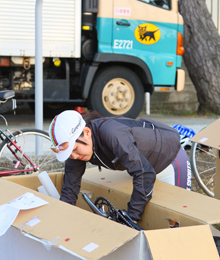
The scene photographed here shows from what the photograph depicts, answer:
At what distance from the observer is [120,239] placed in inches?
58.6

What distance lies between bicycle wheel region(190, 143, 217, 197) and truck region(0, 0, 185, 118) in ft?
7.47

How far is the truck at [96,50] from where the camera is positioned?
18.5 ft

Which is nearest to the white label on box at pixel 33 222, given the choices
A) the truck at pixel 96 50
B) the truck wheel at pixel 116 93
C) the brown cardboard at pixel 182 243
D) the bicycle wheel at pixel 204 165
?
the brown cardboard at pixel 182 243

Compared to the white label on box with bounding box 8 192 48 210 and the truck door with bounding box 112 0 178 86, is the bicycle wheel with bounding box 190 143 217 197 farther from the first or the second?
the truck door with bounding box 112 0 178 86

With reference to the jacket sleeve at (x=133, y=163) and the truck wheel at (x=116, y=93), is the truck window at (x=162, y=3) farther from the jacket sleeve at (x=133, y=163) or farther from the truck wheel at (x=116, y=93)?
the jacket sleeve at (x=133, y=163)

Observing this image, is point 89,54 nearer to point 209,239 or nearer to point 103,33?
point 103,33

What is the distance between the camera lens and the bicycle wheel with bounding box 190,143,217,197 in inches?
146

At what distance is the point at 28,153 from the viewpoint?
3803 millimetres

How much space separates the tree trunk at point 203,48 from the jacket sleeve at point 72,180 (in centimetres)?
615

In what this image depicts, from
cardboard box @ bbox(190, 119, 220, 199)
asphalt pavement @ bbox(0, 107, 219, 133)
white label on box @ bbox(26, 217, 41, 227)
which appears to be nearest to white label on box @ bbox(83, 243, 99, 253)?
white label on box @ bbox(26, 217, 41, 227)

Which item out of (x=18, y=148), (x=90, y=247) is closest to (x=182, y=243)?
(x=90, y=247)

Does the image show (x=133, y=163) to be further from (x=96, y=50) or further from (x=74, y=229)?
(x=96, y=50)

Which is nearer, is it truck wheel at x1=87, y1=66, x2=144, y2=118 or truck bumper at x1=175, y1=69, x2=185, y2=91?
truck wheel at x1=87, y1=66, x2=144, y2=118

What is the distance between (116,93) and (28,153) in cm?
264
